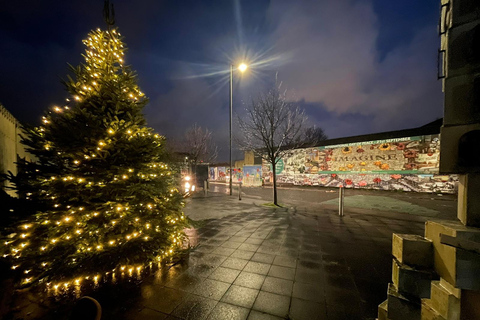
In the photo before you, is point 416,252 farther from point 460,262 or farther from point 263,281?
point 263,281

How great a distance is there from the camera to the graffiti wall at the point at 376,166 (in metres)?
14.3

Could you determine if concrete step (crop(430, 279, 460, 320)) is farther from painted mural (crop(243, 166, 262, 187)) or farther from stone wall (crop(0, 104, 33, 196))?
painted mural (crop(243, 166, 262, 187))

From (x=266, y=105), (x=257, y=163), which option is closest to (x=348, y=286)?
(x=266, y=105)

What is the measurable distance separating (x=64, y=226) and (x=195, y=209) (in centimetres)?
657

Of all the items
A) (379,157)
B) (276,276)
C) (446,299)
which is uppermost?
(379,157)

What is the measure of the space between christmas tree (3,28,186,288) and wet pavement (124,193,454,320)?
84 cm

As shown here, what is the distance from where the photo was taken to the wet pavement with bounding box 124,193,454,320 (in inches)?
101

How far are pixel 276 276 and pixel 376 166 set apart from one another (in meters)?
17.6

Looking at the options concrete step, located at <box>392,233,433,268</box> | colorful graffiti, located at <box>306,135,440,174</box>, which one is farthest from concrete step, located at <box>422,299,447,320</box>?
colorful graffiti, located at <box>306,135,440,174</box>

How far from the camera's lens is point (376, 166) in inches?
653

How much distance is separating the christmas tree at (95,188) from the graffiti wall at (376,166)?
1229 cm

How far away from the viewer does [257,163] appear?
24.8 metres

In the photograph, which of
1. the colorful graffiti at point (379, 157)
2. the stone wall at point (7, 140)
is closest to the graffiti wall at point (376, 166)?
the colorful graffiti at point (379, 157)

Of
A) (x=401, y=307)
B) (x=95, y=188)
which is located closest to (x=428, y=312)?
(x=401, y=307)
